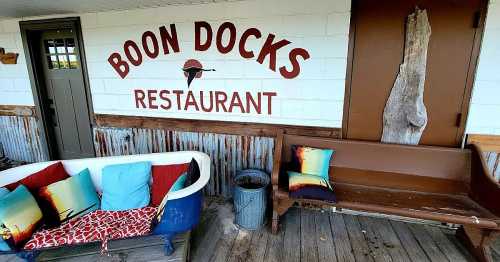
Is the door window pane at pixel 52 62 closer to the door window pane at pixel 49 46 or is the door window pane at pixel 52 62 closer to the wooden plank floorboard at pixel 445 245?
the door window pane at pixel 49 46

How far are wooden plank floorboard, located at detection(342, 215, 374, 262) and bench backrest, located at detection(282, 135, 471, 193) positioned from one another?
446 millimetres

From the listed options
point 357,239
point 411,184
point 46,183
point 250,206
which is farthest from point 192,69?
point 411,184

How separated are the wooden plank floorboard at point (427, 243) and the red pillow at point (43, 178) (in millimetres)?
3316

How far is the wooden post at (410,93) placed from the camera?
241cm

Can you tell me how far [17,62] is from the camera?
3631 millimetres

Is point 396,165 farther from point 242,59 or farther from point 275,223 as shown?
point 242,59

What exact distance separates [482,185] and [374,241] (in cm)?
102

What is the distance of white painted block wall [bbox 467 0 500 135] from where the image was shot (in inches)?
89.3

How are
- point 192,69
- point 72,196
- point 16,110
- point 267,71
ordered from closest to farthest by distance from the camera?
point 72,196
point 267,71
point 192,69
point 16,110

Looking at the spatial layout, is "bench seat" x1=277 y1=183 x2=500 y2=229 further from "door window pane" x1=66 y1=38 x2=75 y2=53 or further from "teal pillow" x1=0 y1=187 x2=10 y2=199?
"door window pane" x1=66 y1=38 x2=75 y2=53

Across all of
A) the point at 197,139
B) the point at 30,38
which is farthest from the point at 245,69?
the point at 30,38

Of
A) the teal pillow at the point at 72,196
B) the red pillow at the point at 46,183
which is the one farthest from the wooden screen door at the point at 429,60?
the red pillow at the point at 46,183

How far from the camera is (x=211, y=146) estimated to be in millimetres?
3215

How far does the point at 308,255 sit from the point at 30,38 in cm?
425
